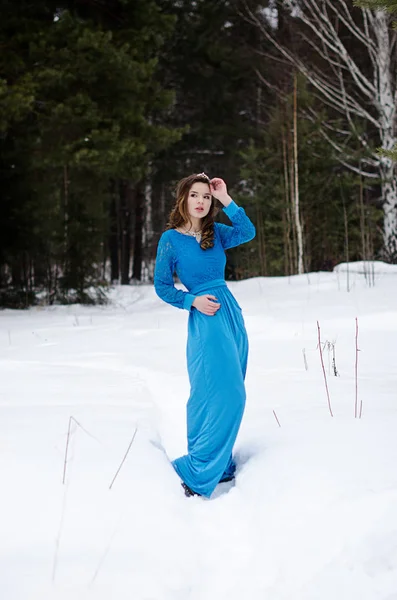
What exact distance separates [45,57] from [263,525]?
29.4ft

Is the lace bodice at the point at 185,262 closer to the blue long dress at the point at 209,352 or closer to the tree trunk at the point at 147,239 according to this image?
the blue long dress at the point at 209,352

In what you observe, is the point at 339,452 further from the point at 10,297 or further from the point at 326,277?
the point at 10,297

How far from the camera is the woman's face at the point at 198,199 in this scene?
118 inches

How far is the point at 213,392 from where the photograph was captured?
2.86 meters

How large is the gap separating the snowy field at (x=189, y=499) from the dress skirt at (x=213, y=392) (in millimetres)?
156

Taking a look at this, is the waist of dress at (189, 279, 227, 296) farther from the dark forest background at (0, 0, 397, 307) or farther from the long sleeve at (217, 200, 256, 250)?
the dark forest background at (0, 0, 397, 307)

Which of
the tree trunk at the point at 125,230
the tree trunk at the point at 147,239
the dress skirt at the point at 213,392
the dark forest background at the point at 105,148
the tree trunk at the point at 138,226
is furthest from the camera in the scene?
the tree trunk at the point at 147,239

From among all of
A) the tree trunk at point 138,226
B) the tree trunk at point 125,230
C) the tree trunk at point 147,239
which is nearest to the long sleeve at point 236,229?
the tree trunk at point 138,226

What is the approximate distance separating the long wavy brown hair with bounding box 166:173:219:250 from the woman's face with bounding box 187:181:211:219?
2 cm

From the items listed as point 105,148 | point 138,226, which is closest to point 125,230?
point 138,226

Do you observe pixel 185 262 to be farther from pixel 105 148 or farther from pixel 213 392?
pixel 105 148

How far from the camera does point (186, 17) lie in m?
15.8

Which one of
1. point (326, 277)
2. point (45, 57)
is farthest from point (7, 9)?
point (326, 277)

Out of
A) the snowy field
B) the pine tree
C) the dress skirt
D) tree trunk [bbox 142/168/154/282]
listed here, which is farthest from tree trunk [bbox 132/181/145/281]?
the dress skirt
